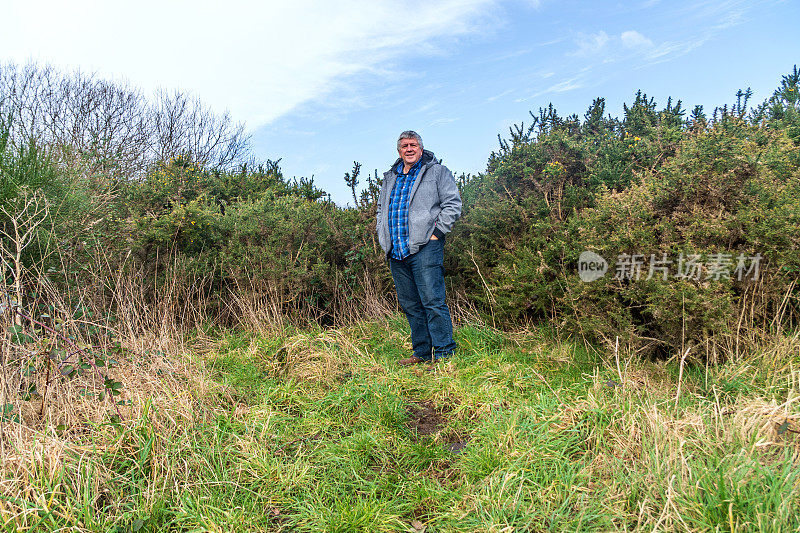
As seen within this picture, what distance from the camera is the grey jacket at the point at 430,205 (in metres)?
4.34

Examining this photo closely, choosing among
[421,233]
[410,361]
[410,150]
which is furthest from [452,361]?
[410,150]

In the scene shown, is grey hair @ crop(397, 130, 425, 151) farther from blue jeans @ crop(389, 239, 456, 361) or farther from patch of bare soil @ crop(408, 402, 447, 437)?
patch of bare soil @ crop(408, 402, 447, 437)

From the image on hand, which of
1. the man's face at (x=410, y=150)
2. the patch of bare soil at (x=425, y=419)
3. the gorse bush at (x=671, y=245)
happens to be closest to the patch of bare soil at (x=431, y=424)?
the patch of bare soil at (x=425, y=419)

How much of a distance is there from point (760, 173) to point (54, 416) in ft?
17.4

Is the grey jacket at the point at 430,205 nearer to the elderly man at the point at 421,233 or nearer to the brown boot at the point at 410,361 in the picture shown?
the elderly man at the point at 421,233

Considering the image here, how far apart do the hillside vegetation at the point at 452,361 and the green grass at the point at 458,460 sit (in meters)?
0.02

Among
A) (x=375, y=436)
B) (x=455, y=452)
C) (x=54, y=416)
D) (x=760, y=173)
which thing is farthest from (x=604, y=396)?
(x=54, y=416)

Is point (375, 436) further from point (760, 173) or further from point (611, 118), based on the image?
point (611, 118)

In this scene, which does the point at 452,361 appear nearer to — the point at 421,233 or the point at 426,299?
the point at 426,299

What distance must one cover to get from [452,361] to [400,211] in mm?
1417

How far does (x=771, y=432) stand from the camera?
2.49m

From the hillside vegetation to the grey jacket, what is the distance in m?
0.98

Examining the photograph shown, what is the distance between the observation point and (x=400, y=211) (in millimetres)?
4469

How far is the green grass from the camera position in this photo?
2.21 metres
